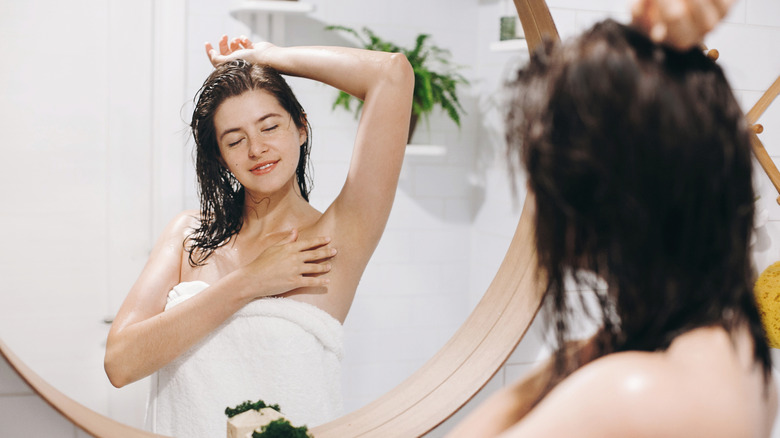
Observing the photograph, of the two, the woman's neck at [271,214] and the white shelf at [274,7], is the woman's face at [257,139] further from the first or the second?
the white shelf at [274,7]

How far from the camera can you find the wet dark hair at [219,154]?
2.25 ft

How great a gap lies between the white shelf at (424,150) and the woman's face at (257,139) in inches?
22.9

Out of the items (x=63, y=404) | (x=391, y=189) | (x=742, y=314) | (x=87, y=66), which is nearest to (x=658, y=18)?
(x=742, y=314)

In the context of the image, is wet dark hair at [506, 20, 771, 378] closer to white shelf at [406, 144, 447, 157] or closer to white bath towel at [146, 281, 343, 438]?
white bath towel at [146, 281, 343, 438]

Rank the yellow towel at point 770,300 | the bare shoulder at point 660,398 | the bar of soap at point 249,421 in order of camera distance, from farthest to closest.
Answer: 1. the yellow towel at point 770,300
2. the bar of soap at point 249,421
3. the bare shoulder at point 660,398

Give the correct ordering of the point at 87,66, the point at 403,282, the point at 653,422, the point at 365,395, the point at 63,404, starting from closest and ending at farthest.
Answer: the point at 653,422 < the point at 63,404 < the point at 87,66 < the point at 365,395 < the point at 403,282

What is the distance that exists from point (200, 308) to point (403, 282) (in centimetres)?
76

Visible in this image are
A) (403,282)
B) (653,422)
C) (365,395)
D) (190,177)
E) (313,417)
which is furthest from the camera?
(403,282)

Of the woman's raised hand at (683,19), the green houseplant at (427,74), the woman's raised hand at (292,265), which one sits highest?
the green houseplant at (427,74)

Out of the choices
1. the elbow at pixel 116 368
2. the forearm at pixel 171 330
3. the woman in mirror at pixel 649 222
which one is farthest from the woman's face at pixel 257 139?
the woman in mirror at pixel 649 222

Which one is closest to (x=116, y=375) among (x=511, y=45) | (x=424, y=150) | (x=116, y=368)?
(x=116, y=368)

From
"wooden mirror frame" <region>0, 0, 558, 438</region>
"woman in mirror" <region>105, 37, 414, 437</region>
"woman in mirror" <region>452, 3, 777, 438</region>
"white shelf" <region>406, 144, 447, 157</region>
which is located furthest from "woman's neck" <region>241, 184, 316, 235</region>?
"white shelf" <region>406, 144, 447, 157</region>

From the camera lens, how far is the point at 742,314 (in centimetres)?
38

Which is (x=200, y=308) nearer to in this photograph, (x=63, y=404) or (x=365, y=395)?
(x=63, y=404)
